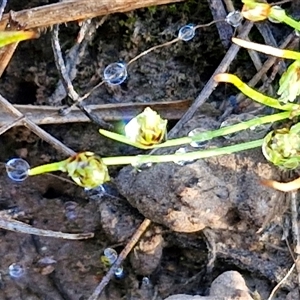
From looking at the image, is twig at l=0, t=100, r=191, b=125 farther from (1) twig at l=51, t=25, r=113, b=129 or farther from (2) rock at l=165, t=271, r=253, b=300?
(2) rock at l=165, t=271, r=253, b=300

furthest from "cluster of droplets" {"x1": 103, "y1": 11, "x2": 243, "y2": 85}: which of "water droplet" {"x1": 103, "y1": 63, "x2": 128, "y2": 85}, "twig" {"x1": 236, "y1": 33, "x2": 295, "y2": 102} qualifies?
"twig" {"x1": 236, "y1": 33, "x2": 295, "y2": 102}

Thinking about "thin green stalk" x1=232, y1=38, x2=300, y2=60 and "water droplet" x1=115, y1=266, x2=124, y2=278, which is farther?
"water droplet" x1=115, y1=266, x2=124, y2=278

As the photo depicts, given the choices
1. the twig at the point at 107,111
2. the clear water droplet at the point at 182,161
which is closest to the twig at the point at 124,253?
the clear water droplet at the point at 182,161

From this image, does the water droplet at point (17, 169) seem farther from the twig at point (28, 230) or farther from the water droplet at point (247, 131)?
the water droplet at point (247, 131)

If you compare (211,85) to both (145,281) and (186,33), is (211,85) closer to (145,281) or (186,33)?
(186,33)

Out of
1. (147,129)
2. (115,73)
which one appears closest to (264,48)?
(147,129)

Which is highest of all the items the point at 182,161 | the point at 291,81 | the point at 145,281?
the point at 291,81
